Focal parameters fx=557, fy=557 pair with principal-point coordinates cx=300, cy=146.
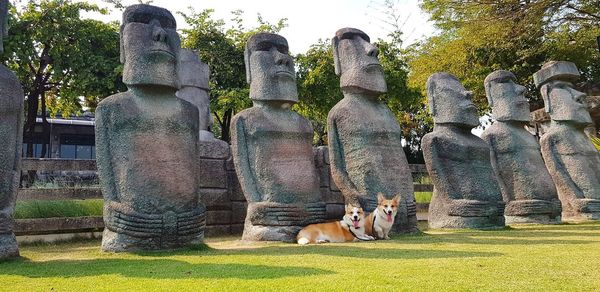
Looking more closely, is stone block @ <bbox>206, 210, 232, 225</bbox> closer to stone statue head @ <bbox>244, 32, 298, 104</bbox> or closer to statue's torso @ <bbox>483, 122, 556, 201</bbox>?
stone statue head @ <bbox>244, 32, 298, 104</bbox>

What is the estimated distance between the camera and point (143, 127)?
6898 millimetres

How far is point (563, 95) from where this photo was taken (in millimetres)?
12906

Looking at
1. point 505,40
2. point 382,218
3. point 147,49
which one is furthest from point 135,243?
point 505,40

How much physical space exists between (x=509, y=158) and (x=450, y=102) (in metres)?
2.08

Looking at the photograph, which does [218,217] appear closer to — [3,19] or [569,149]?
[3,19]

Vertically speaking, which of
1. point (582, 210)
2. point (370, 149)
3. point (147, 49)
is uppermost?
point (147, 49)

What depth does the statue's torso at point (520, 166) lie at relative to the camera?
37.4 ft

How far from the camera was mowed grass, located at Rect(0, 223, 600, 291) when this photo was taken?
4.23m

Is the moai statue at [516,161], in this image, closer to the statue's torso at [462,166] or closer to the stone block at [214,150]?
the statue's torso at [462,166]

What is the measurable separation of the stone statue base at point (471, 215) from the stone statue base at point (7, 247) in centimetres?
715

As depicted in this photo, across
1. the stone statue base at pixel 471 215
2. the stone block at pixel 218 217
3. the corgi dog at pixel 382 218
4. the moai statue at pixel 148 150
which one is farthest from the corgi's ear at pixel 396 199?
the stone block at pixel 218 217

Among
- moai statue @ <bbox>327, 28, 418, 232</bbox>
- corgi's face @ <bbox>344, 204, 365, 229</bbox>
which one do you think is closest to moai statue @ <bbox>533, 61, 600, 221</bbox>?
moai statue @ <bbox>327, 28, 418, 232</bbox>

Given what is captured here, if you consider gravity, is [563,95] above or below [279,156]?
above

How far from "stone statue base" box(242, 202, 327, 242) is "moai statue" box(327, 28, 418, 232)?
3.44 feet
